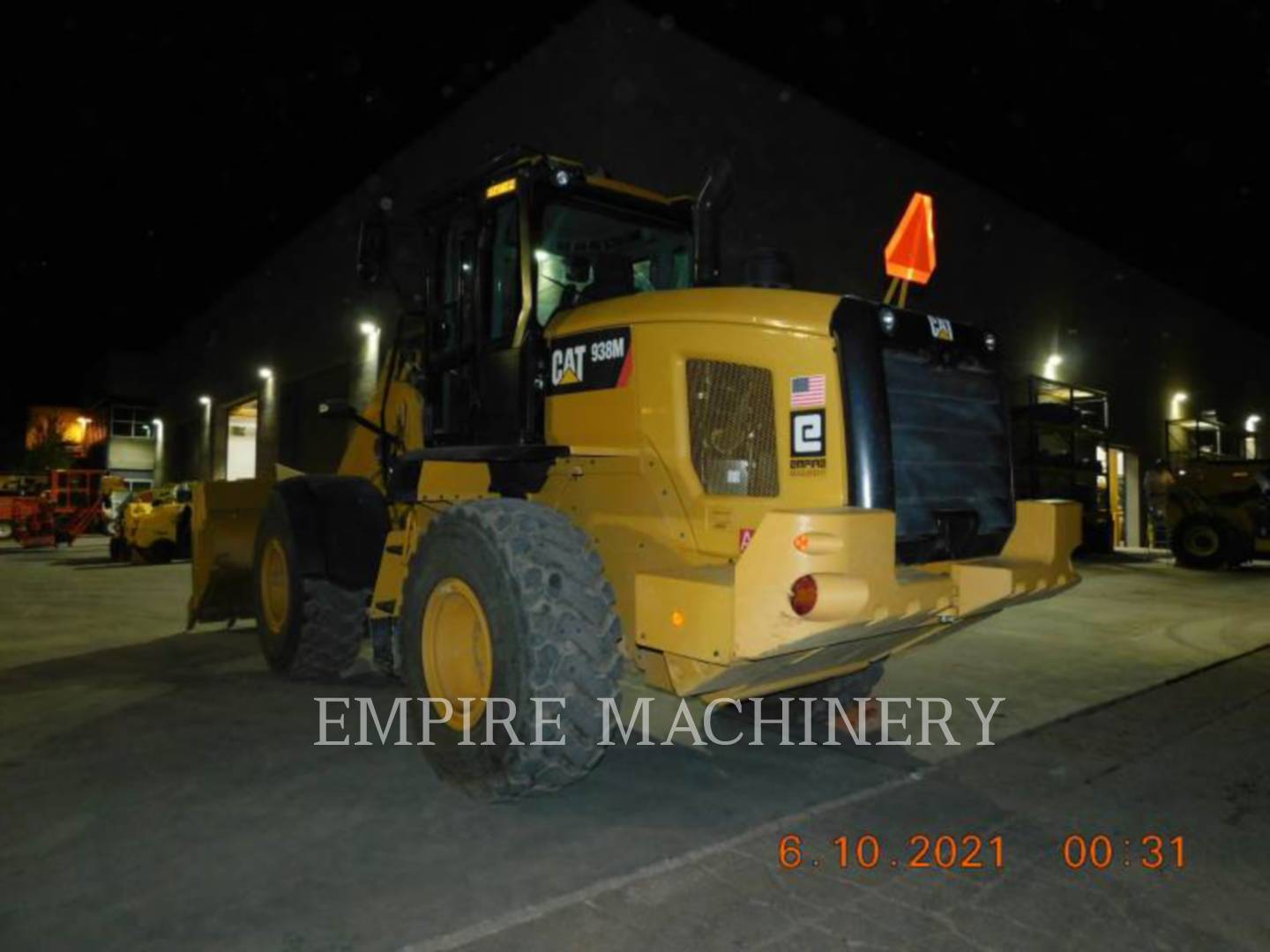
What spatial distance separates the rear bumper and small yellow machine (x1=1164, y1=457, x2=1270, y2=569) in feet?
55.3

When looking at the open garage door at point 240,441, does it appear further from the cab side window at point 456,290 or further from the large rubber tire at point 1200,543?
the cab side window at point 456,290

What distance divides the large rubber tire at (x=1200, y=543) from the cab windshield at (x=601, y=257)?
17046 mm

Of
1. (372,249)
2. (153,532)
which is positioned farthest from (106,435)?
(372,249)

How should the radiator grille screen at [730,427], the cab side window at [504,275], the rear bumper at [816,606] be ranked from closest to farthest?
1. the rear bumper at [816,606]
2. the radiator grille screen at [730,427]
3. the cab side window at [504,275]

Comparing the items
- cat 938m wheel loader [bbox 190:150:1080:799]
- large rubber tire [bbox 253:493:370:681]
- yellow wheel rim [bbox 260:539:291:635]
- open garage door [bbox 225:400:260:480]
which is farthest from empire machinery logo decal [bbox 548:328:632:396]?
open garage door [bbox 225:400:260:480]

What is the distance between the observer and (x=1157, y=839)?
12.3ft

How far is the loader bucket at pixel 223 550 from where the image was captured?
7547 mm

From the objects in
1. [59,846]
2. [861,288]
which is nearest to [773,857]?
[59,846]

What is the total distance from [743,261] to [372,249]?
85.7 inches

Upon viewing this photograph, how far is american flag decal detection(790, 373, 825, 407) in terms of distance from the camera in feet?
12.5

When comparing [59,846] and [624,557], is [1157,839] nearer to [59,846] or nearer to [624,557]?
[624,557]

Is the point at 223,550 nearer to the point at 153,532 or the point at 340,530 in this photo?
the point at 340,530

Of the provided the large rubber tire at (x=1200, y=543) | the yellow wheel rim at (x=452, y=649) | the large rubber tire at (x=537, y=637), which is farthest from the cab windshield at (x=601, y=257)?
the large rubber tire at (x=1200, y=543)
